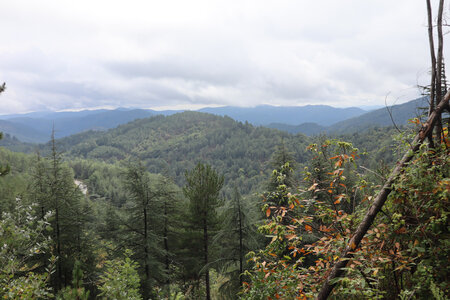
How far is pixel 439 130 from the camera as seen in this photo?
6.66ft

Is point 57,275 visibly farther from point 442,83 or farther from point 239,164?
point 239,164

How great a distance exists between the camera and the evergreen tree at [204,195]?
442 inches

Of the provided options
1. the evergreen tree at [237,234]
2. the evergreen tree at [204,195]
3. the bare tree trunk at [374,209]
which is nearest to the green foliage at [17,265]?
the bare tree trunk at [374,209]

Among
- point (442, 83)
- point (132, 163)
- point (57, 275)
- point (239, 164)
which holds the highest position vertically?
point (442, 83)

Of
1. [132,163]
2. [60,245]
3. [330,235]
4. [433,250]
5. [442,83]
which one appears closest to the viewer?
[433,250]

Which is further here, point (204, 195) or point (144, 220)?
point (204, 195)

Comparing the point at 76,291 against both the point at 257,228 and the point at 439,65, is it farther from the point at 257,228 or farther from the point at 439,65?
the point at 257,228

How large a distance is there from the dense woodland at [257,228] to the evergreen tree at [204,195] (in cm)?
6

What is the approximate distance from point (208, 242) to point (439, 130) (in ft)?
39.2

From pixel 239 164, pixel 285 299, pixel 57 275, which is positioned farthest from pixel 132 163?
Answer: pixel 239 164

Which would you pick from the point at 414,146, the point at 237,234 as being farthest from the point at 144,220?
the point at 414,146

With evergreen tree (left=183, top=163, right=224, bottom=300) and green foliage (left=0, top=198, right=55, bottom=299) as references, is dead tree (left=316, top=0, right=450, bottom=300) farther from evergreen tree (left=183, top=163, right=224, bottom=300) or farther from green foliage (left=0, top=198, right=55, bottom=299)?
evergreen tree (left=183, top=163, right=224, bottom=300)

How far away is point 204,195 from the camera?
1130 centimetres

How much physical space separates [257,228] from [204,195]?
4.67 m
